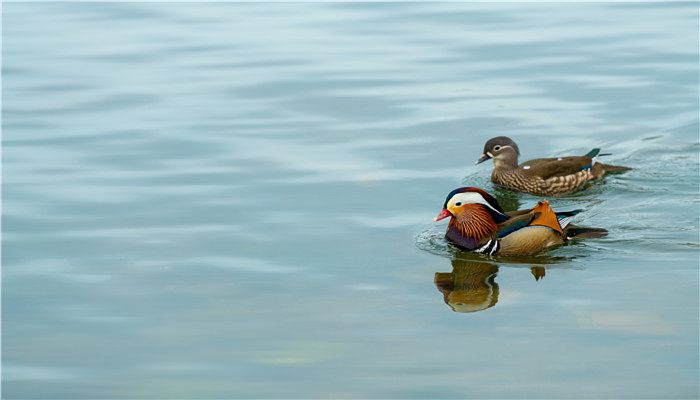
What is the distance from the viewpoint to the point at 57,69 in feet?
62.7

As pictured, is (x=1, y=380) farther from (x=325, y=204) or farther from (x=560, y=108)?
(x=560, y=108)

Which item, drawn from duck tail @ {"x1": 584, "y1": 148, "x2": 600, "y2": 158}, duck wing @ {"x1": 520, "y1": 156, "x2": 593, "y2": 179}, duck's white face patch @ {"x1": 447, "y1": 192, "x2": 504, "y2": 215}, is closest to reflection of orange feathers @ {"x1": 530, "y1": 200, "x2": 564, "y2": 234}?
duck's white face patch @ {"x1": 447, "y1": 192, "x2": 504, "y2": 215}

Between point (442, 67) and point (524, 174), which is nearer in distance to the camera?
point (524, 174)

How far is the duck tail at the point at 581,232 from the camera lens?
12188mm

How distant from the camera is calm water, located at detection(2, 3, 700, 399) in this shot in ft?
30.0

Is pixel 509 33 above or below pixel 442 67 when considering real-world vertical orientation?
above

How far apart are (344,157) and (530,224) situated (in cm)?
330

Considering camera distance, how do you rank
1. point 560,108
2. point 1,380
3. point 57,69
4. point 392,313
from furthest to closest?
1. point 57,69
2. point 560,108
3. point 392,313
4. point 1,380

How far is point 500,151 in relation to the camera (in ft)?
47.7

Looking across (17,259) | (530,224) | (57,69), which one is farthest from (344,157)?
(57,69)

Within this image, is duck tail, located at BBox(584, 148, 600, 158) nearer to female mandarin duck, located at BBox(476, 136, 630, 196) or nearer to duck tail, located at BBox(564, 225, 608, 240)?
female mandarin duck, located at BBox(476, 136, 630, 196)

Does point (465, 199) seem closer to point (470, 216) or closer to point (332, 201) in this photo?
point (470, 216)

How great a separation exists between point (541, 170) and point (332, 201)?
2.53 metres

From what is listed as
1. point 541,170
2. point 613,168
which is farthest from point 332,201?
point 613,168
